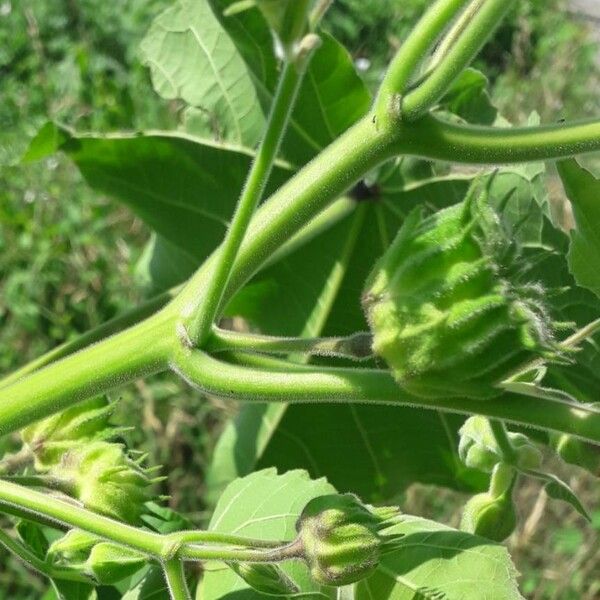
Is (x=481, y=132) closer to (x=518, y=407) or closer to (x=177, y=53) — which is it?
(x=518, y=407)

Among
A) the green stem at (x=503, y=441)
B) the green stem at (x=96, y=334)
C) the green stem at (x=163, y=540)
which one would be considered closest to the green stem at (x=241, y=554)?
the green stem at (x=163, y=540)

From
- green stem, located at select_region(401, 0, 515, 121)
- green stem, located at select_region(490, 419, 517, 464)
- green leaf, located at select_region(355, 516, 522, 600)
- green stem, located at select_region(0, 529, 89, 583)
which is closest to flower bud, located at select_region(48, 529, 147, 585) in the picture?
green stem, located at select_region(0, 529, 89, 583)

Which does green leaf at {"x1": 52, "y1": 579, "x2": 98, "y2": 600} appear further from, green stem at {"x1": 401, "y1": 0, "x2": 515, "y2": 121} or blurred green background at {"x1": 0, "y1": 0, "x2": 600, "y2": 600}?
blurred green background at {"x1": 0, "y1": 0, "x2": 600, "y2": 600}

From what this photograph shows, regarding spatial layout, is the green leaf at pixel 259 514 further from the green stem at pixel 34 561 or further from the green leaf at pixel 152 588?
the green stem at pixel 34 561

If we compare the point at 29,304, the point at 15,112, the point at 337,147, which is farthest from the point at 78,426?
the point at 15,112

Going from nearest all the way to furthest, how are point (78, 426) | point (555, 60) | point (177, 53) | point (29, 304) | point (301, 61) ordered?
point (301, 61) → point (78, 426) → point (177, 53) → point (29, 304) → point (555, 60)

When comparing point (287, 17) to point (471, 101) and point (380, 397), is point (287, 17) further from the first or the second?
point (471, 101)
